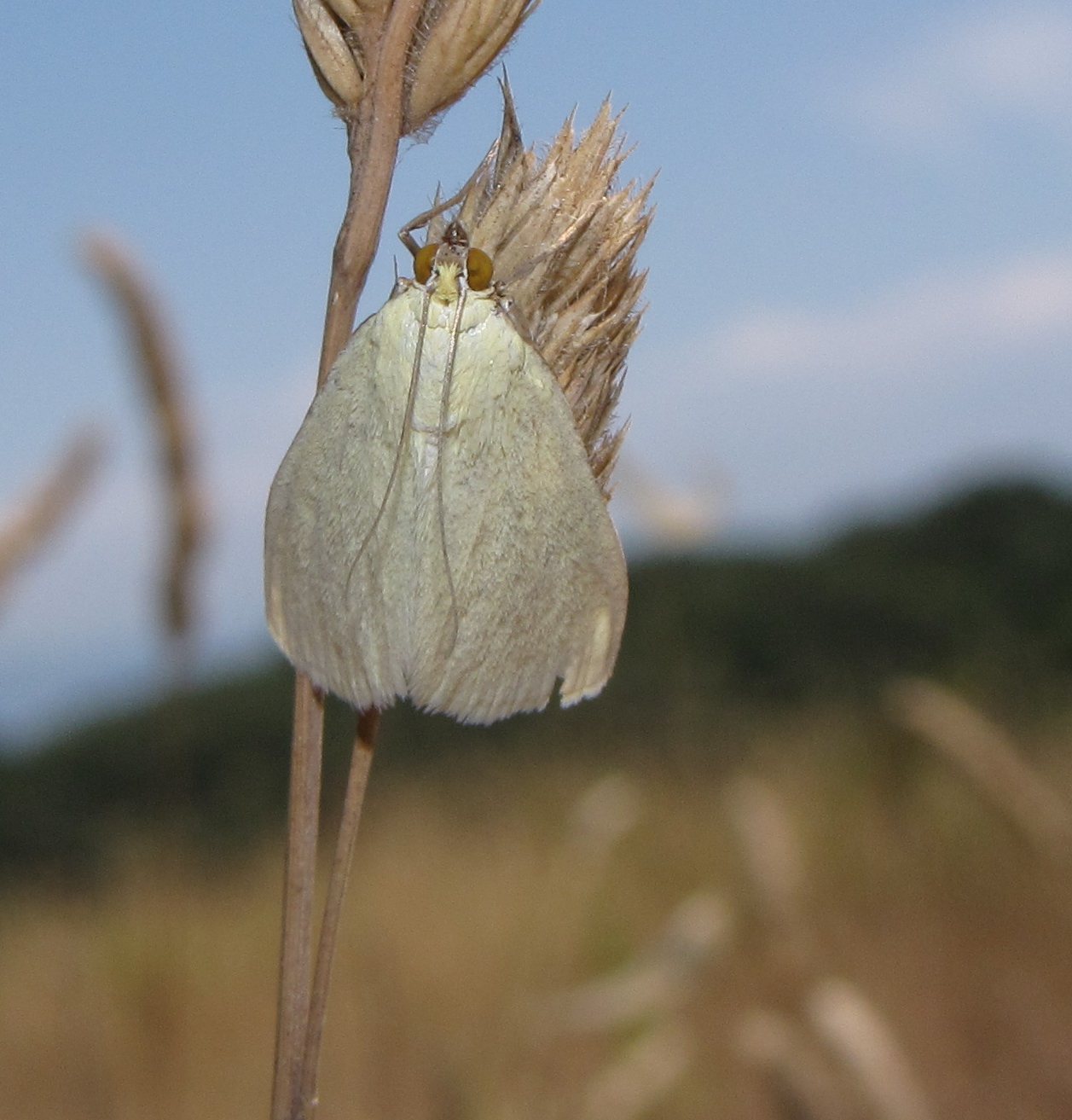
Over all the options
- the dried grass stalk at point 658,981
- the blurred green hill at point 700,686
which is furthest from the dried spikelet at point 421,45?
the blurred green hill at point 700,686

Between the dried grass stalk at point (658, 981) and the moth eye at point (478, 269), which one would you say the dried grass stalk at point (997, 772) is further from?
the moth eye at point (478, 269)

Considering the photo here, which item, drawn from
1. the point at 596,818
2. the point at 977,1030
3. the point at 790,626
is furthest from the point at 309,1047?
the point at 790,626

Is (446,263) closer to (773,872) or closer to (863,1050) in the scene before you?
(863,1050)

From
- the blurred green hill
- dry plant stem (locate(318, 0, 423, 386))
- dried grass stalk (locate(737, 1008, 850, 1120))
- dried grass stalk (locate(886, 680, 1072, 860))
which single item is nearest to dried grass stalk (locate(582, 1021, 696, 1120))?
dried grass stalk (locate(737, 1008, 850, 1120))

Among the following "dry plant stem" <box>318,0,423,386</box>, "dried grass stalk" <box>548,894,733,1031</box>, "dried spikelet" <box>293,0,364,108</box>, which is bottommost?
"dried grass stalk" <box>548,894,733,1031</box>

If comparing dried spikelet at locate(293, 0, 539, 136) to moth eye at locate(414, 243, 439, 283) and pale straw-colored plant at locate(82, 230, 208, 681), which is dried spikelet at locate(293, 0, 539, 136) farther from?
pale straw-colored plant at locate(82, 230, 208, 681)
